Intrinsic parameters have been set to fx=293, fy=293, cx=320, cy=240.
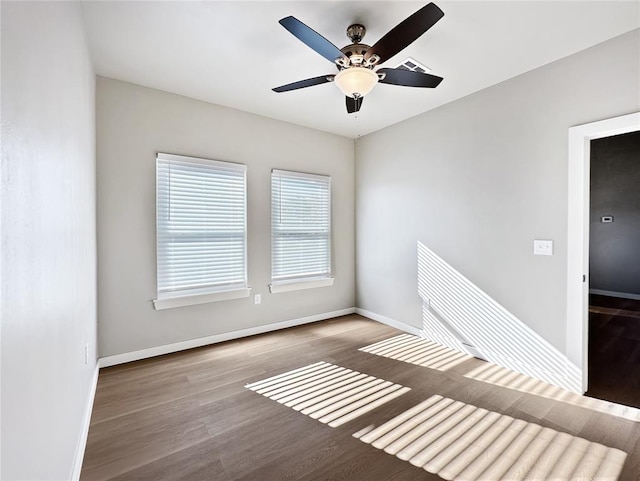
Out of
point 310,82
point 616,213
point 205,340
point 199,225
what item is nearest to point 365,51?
point 310,82

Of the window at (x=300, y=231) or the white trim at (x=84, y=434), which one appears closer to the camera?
the white trim at (x=84, y=434)

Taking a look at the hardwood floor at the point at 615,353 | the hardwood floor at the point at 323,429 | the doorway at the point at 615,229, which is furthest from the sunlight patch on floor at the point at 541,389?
the doorway at the point at 615,229

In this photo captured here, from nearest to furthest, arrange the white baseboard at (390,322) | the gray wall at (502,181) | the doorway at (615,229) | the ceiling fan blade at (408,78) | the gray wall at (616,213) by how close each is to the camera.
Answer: the ceiling fan blade at (408,78)
the gray wall at (502,181)
the white baseboard at (390,322)
the doorway at (615,229)
the gray wall at (616,213)

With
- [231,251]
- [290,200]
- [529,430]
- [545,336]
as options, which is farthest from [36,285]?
[545,336]

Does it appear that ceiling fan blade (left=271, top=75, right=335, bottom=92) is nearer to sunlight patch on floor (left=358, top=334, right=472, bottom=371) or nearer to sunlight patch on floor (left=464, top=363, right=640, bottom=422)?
sunlight patch on floor (left=358, top=334, right=472, bottom=371)

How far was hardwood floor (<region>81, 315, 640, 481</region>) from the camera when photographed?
1664 mm

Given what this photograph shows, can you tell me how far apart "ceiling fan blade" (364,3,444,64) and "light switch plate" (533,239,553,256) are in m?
2.07

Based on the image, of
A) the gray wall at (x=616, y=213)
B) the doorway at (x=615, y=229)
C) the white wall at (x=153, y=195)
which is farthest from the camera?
the gray wall at (x=616, y=213)

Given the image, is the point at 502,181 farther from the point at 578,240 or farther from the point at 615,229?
the point at 615,229

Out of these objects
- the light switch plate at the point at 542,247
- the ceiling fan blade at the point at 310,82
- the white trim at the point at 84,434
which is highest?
the ceiling fan blade at the point at 310,82

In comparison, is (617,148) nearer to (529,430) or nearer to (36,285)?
(529,430)

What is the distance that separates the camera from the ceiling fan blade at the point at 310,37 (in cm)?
166

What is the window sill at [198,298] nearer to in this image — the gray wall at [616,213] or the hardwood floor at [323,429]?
the hardwood floor at [323,429]

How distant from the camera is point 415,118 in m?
3.72
